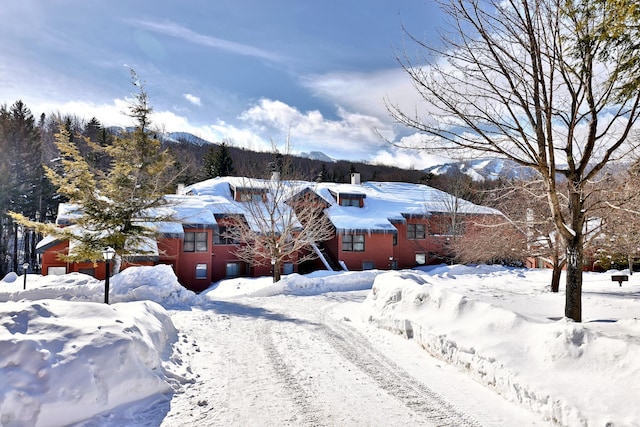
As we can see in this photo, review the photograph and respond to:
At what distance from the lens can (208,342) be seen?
8.50 metres

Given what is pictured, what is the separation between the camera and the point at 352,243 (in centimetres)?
2748

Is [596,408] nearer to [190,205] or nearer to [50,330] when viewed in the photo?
[50,330]

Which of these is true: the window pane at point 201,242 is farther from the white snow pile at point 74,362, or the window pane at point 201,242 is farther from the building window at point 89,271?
the white snow pile at point 74,362

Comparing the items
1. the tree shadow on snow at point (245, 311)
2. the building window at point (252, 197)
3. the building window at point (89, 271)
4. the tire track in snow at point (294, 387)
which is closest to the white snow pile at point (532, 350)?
the tree shadow on snow at point (245, 311)

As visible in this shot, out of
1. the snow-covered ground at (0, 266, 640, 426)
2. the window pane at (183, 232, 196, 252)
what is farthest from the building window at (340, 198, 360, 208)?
the snow-covered ground at (0, 266, 640, 426)

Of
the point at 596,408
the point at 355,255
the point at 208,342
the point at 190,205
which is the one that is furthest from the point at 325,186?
the point at 596,408

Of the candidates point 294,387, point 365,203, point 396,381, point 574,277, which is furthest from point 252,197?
point 396,381

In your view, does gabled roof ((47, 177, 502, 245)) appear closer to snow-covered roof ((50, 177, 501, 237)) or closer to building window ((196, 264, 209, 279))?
snow-covered roof ((50, 177, 501, 237))

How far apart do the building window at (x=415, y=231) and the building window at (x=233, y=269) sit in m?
13.1

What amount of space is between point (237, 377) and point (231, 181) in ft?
83.0

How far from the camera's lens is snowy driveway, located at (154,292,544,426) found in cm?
488

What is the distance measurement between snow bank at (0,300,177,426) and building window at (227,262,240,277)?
1999 cm

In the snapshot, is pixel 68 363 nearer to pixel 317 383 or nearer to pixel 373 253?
pixel 317 383

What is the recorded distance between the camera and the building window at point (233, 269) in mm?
26202
